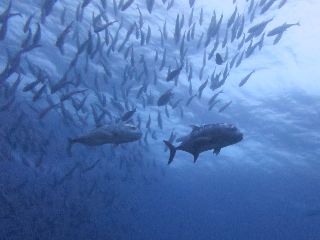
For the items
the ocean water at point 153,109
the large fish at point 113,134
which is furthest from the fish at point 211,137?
the large fish at point 113,134

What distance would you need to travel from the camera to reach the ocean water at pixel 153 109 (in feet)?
40.0

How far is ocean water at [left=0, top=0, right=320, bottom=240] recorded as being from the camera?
12.2 metres

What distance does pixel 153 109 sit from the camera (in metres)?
26.3

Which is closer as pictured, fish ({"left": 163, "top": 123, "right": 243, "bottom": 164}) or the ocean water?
fish ({"left": 163, "top": 123, "right": 243, "bottom": 164})

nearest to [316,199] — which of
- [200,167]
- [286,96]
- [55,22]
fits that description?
[200,167]

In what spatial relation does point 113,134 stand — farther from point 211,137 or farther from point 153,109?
point 153,109

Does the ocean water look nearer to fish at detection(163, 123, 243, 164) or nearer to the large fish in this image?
the large fish

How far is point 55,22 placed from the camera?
18750 mm

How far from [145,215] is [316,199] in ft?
144

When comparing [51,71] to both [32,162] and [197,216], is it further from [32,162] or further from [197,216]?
[197,216]

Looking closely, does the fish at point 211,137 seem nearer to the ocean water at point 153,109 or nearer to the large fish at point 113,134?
the ocean water at point 153,109

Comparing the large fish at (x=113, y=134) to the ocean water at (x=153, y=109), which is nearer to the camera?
the large fish at (x=113, y=134)

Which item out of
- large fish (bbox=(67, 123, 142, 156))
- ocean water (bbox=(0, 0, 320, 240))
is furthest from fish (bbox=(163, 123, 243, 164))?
large fish (bbox=(67, 123, 142, 156))

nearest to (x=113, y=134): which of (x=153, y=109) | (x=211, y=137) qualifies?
(x=211, y=137)
